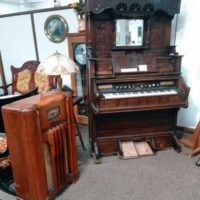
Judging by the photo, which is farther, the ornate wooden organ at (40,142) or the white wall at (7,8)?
the white wall at (7,8)

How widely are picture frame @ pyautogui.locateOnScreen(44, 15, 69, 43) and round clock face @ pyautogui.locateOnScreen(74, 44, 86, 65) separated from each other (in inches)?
21.7

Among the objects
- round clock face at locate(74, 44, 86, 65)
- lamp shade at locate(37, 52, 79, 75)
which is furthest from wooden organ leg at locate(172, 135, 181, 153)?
round clock face at locate(74, 44, 86, 65)

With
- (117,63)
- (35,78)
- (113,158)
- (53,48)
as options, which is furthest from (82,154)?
(53,48)

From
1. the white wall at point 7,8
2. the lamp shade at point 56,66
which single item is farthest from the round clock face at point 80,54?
the white wall at point 7,8

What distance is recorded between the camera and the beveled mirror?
7.23ft

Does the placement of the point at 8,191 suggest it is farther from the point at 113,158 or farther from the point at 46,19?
the point at 46,19

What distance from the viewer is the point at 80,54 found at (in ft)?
9.67

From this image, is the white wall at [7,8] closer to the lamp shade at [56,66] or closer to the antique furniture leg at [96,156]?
the lamp shade at [56,66]

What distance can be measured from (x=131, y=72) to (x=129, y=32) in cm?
50

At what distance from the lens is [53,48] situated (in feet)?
11.4

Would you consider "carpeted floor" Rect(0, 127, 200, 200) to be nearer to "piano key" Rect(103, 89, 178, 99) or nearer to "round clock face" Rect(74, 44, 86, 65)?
"piano key" Rect(103, 89, 178, 99)

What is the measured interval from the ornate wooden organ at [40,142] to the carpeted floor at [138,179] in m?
0.25

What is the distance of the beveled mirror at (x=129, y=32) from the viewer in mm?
2205

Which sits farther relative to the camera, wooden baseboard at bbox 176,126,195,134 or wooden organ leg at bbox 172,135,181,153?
wooden baseboard at bbox 176,126,195,134
